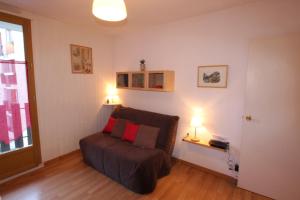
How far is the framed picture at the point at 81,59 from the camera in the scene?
309 centimetres

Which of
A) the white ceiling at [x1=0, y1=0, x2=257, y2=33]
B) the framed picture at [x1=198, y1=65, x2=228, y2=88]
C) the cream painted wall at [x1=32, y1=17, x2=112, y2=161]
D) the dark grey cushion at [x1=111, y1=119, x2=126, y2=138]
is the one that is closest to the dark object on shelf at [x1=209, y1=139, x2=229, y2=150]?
the framed picture at [x1=198, y1=65, x2=228, y2=88]

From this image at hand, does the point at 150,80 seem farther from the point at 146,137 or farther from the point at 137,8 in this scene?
the point at 137,8

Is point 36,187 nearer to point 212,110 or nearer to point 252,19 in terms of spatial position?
point 212,110

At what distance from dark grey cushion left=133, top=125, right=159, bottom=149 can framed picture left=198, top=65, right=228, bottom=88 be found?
1.08 meters

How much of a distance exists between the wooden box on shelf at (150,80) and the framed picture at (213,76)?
1.72 feet

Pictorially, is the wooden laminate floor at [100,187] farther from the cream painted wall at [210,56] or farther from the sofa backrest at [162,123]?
the sofa backrest at [162,123]

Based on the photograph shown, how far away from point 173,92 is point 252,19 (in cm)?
155

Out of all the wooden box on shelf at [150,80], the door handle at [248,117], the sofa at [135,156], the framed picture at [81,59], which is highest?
the framed picture at [81,59]

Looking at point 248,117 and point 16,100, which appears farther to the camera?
point 16,100

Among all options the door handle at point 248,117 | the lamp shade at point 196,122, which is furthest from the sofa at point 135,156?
the door handle at point 248,117

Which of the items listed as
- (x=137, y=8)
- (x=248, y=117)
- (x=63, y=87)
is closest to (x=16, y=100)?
(x=63, y=87)

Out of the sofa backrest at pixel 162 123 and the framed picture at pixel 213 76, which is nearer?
the framed picture at pixel 213 76

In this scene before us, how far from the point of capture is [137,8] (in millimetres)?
2326

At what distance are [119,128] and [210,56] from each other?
2.00 metres
